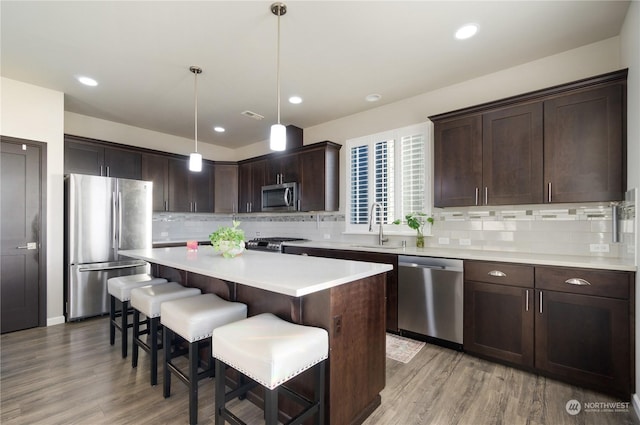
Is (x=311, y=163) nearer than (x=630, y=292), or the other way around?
(x=630, y=292)

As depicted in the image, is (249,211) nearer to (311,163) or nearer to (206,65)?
(311,163)

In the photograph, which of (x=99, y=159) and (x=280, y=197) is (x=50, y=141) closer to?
(x=99, y=159)

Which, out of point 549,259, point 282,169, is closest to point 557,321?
point 549,259

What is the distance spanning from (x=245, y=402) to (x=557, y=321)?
2345 millimetres

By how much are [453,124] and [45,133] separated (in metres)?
4.59

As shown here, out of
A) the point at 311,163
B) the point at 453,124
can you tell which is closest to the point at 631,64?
the point at 453,124

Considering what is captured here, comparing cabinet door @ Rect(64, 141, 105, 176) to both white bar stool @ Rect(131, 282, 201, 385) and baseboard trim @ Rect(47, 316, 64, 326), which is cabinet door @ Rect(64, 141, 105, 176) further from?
white bar stool @ Rect(131, 282, 201, 385)

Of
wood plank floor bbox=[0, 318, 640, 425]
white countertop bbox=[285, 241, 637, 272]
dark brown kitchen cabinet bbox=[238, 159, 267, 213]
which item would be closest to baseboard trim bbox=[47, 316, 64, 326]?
wood plank floor bbox=[0, 318, 640, 425]

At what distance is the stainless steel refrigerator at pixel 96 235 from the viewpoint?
11.4 feet

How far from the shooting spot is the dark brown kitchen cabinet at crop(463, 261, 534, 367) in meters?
2.33

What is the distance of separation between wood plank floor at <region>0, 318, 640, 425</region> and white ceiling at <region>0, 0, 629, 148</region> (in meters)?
2.75

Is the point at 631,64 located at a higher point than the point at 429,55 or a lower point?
lower

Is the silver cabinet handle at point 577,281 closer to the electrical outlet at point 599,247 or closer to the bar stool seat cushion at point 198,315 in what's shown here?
the electrical outlet at point 599,247

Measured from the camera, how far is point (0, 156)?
3135 mm
